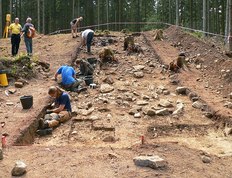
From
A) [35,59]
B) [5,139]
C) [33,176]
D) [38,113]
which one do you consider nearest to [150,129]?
[38,113]

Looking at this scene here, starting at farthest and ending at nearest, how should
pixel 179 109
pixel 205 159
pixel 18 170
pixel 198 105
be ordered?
pixel 198 105 → pixel 179 109 → pixel 205 159 → pixel 18 170

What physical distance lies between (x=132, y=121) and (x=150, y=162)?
349 centimetres

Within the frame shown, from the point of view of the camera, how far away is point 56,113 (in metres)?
8.63

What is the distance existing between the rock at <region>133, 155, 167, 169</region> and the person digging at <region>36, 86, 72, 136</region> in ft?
10.2

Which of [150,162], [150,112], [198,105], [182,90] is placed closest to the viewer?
[150,162]

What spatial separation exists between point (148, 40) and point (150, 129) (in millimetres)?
10501

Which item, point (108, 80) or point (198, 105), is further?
point (108, 80)

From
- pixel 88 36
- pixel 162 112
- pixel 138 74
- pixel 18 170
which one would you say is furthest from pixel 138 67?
pixel 18 170

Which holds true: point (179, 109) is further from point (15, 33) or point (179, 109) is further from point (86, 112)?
point (15, 33)

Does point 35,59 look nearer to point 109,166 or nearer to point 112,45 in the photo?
point 112,45

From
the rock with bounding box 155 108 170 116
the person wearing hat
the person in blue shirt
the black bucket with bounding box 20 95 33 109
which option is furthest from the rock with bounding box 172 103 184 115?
the black bucket with bounding box 20 95 33 109

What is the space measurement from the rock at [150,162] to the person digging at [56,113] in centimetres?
311

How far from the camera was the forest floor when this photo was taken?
5.54 m

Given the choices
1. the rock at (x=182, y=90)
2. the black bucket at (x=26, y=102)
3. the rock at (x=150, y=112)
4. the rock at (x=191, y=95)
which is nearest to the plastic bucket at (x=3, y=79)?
the black bucket at (x=26, y=102)
